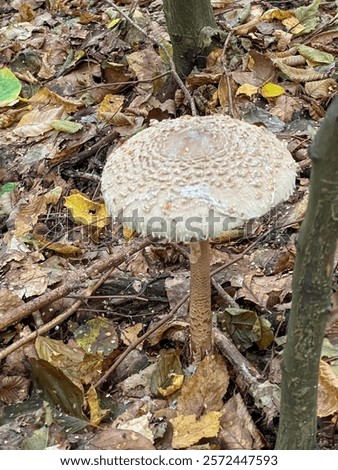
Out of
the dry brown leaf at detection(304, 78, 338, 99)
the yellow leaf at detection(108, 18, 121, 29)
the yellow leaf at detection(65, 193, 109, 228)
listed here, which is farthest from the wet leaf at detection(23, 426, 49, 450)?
the yellow leaf at detection(108, 18, 121, 29)

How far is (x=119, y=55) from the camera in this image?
4.67 meters

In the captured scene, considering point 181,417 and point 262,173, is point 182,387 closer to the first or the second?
point 181,417

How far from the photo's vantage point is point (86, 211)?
11.3 feet

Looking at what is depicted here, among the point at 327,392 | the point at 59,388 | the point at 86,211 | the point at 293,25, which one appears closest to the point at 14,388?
the point at 59,388

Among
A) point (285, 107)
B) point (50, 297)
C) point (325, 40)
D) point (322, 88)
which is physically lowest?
point (50, 297)

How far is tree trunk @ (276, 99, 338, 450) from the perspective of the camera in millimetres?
1351

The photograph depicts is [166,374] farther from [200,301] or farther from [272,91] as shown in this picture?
[272,91]

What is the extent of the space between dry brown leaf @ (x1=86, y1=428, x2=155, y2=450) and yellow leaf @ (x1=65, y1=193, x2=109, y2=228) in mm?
1404

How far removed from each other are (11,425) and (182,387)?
0.75 metres

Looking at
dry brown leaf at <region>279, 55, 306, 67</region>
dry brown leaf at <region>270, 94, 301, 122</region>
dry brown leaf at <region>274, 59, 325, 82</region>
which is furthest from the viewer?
dry brown leaf at <region>279, 55, 306, 67</region>

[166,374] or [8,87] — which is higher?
[8,87]

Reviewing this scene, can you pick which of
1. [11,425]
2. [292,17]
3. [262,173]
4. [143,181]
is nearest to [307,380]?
[262,173]

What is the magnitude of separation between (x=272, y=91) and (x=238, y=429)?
2.30 meters

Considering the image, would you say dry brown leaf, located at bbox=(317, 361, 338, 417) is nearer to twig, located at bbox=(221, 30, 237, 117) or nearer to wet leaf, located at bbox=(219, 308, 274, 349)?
wet leaf, located at bbox=(219, 308, 274, 349)
